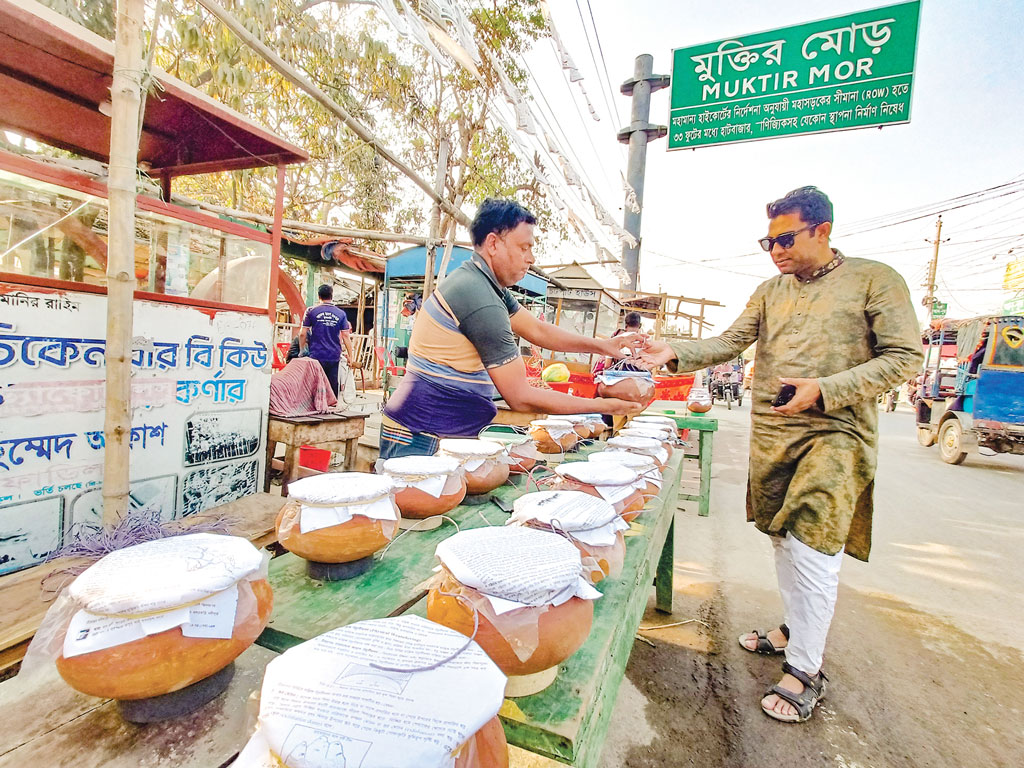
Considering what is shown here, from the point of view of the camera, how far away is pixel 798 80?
204 inches

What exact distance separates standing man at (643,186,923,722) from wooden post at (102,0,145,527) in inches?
95.2

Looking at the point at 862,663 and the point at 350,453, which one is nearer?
the point at 862,663

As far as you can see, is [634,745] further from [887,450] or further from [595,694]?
[887,450]

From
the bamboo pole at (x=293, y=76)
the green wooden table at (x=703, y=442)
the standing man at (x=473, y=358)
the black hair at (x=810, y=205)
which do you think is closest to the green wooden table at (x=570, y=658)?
the standing man at (x=473, y=358)

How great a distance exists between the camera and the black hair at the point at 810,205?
1.84 m

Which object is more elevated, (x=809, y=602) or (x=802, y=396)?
(x=802, y=396)

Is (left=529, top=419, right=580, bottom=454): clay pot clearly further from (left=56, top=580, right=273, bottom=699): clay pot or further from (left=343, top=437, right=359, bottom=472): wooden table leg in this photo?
(left=343, top=437, right=359, bottom=472): wooden table leg

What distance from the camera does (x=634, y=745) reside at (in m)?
1.76

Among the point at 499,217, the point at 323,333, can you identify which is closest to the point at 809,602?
the point at 499,217

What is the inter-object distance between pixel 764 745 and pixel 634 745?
48 cm

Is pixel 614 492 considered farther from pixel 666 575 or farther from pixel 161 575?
pixel 666 575

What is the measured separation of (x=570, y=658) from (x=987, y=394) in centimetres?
894

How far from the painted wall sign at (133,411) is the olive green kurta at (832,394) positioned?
2784mm

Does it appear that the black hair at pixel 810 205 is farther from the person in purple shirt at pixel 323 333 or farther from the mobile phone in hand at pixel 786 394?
the person in purple shirt at pixel 323 333
